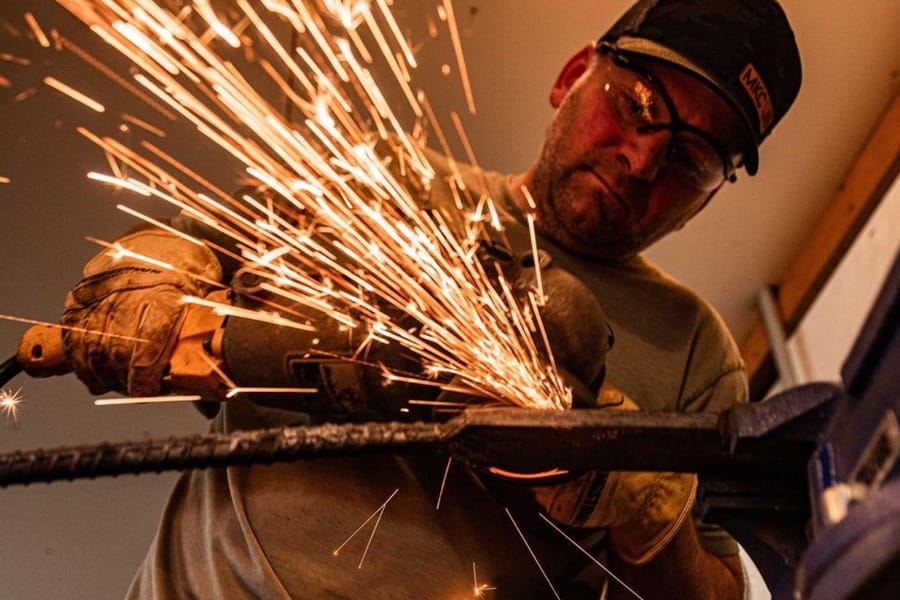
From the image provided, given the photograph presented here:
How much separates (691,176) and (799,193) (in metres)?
1.00

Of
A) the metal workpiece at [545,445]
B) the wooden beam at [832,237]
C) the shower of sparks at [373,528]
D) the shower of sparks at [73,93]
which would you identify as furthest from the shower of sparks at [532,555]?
the wooden beam at [832,237]

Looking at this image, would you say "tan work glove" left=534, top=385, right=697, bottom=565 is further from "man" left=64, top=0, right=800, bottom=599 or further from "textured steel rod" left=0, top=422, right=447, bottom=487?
"textured steel rod" left=0, top=422, right=447, bottom=487

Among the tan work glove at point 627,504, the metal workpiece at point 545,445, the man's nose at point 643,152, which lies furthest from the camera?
the man's nose at point 643,152

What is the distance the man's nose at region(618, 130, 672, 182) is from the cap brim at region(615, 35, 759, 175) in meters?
0.11

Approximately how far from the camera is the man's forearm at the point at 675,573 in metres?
1.13

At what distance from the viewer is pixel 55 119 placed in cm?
180

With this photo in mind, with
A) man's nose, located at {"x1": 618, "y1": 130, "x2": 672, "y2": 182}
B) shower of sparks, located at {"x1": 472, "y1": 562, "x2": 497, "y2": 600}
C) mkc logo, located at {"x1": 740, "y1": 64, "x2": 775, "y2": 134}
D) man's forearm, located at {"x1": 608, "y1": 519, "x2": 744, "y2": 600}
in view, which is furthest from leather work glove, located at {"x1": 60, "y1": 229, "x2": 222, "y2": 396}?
mkc logo, located at {"x1": 740, "y1": 64, "x2": 775, "y2": 134}

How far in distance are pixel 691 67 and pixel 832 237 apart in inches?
45.3

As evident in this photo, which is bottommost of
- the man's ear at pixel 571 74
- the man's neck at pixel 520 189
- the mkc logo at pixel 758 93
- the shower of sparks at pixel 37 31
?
the mkc logo at pixel 758 93

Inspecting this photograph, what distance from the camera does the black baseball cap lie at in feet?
4.59

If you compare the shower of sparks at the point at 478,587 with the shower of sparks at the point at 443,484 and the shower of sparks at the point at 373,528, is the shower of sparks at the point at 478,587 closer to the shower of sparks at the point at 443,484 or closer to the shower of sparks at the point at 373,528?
the shower of sparks at the point at 443,484

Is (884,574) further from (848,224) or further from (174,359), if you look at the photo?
(848,224)

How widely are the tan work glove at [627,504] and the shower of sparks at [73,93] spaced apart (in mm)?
1334

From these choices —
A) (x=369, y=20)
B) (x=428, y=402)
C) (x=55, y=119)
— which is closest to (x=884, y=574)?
(x=428, y=402)
